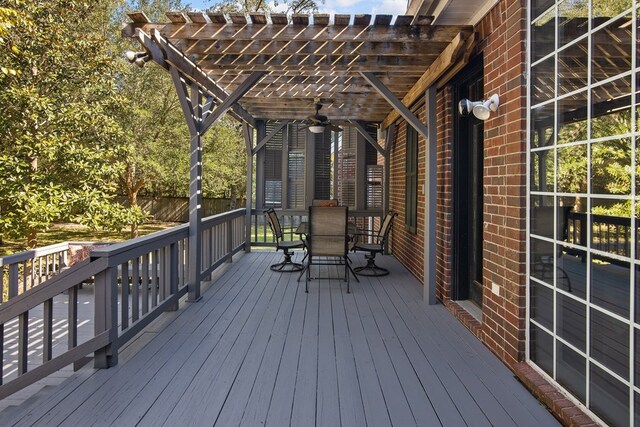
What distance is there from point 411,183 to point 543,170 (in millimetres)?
3625

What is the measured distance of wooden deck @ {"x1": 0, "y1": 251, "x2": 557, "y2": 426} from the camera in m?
2.27

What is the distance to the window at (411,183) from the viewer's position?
5.87 m

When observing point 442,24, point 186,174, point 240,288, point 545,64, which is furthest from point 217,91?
point 186,174

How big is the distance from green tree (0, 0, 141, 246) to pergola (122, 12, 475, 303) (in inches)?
145

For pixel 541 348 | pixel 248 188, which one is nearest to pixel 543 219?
pixel 541 348

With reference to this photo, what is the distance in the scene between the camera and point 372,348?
3271mm

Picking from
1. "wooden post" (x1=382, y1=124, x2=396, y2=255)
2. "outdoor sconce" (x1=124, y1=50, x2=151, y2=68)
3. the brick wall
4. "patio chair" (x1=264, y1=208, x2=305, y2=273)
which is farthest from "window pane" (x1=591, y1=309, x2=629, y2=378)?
"wooden post" (x1=382, y1=124, x2=396, y2=255)

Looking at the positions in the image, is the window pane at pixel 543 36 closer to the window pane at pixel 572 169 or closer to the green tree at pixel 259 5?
the window pane at pixel 572 169

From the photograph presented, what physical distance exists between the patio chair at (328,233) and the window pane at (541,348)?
2.88 meters

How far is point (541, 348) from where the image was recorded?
2.57 meters

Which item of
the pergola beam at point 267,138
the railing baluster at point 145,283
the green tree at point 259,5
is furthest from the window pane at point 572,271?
the green tree at point 259,5

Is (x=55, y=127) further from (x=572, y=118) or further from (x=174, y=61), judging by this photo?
(x=572, y=118)

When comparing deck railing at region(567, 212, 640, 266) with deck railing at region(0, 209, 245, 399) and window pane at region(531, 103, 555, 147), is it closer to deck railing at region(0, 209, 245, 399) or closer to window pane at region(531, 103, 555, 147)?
window pane at region(531, 103, 555, 147)

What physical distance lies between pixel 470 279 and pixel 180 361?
2.80 meters
